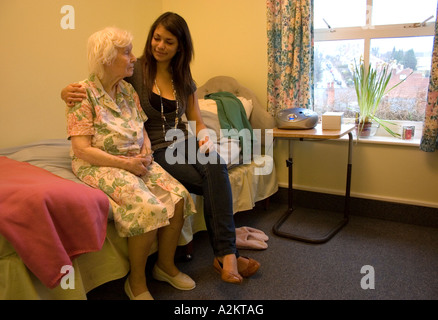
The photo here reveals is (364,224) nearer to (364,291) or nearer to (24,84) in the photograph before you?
(364,291)

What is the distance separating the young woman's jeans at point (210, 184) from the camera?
161cm

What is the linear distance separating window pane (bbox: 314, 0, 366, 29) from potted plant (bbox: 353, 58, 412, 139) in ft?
0.89

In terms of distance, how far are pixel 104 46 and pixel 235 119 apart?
3.59 ft

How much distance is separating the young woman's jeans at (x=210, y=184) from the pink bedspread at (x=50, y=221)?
0.44m

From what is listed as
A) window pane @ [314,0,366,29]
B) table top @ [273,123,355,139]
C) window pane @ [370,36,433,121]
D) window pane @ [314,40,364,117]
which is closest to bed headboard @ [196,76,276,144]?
table top @ [273,123,355,139]

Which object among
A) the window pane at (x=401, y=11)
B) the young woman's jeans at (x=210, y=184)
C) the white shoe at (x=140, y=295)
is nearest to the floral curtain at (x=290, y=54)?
the window pane at (x=401, y=11)

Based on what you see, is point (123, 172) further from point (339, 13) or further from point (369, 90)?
point (339, 13)

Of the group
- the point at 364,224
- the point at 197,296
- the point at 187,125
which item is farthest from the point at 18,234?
the point at 364,224

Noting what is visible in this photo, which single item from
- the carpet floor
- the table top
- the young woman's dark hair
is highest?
the young woman's dark hair

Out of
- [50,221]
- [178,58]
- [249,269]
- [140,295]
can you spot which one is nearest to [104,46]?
[178,58]

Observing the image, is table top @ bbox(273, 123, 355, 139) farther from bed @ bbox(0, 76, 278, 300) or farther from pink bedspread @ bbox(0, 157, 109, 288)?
pink bedspread @ bbox(0, 157, 109, 288)

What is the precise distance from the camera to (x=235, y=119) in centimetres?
237

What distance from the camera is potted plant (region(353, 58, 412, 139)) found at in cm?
231
